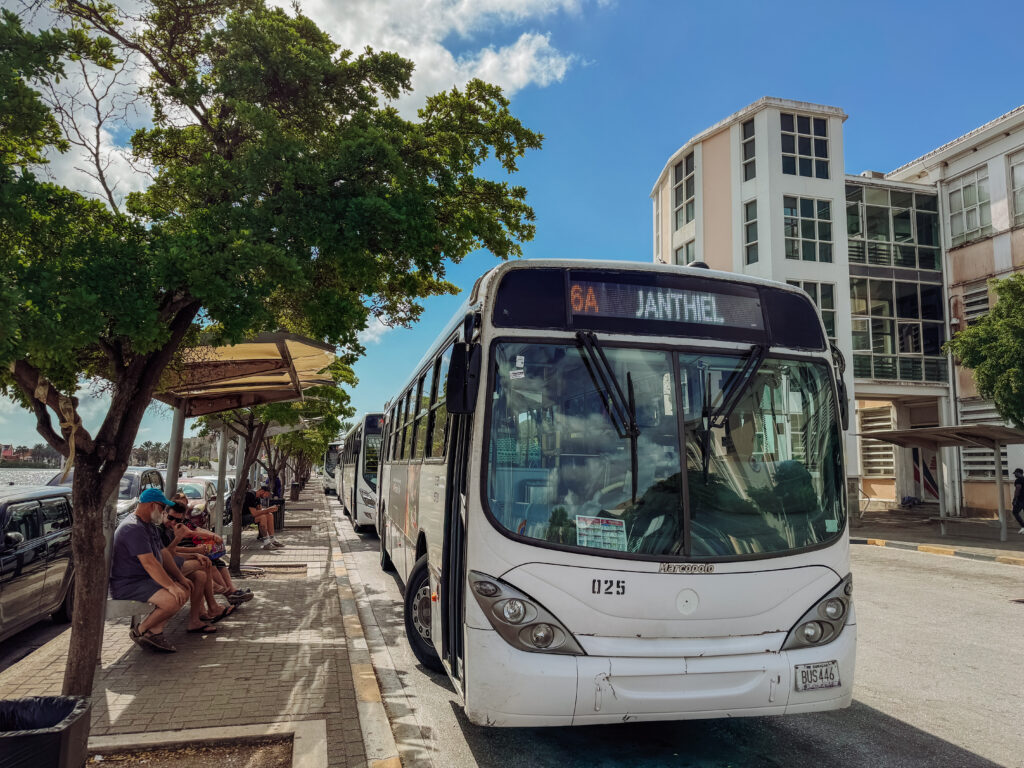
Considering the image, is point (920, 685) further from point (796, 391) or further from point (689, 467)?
point (689, 467)

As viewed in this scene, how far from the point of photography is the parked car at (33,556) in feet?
23.7

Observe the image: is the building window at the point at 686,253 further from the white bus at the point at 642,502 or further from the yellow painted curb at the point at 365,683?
the white bus at the point at 642,502

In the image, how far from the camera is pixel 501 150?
13281 mm

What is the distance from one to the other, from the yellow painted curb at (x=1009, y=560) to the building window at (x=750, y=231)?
14.5 metres

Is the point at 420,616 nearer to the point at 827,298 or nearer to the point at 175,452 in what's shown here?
the point at 175,452

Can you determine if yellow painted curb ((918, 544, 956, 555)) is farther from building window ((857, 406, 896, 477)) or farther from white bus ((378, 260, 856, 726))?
building window ((857, 406, 896, 477))

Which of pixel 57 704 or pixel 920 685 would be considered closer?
pixel 57 704

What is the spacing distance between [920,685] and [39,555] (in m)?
8.67

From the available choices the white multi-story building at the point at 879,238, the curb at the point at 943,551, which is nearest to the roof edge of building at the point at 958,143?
the white multi-story building at the point at 879,238

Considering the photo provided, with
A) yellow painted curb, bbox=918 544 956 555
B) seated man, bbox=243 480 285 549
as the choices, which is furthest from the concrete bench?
yellow painted curb, bbox=918 544 956 555

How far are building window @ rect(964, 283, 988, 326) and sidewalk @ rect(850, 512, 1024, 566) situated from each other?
24.8 ft

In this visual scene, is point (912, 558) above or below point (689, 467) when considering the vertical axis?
below

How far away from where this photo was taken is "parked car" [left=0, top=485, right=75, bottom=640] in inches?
284

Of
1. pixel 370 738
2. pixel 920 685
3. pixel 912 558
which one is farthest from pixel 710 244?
pixel 370 738
